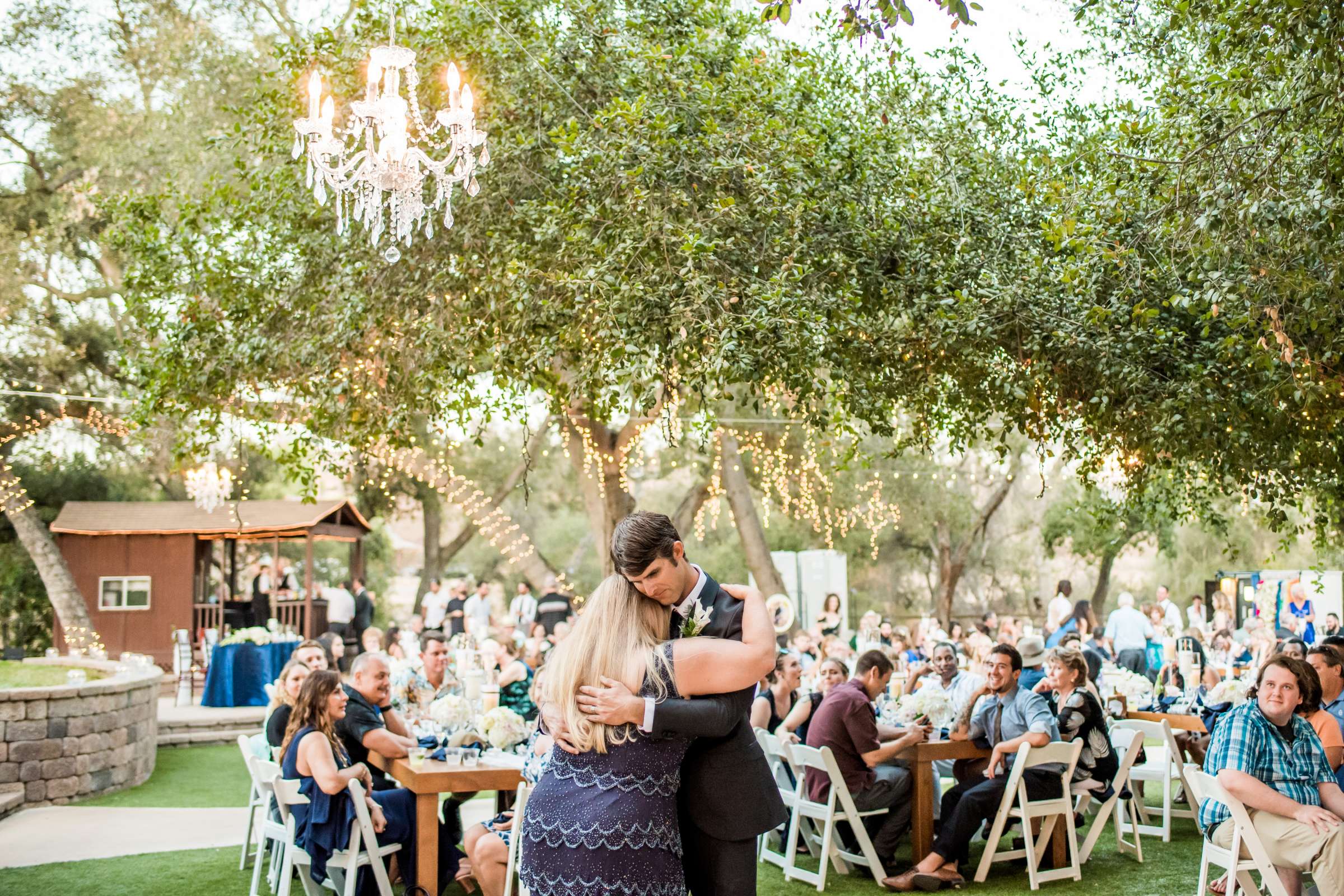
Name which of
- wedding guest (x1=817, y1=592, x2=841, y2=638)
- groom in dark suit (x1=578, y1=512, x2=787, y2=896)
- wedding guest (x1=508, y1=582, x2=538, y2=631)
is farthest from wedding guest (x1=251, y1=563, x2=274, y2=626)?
groom in dark suit (x1=578, y1=512, x2=787, y2=896)

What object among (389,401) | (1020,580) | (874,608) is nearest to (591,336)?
(389,401)

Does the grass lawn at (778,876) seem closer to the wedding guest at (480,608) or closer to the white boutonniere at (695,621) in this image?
the white boutonniere at (695,621)

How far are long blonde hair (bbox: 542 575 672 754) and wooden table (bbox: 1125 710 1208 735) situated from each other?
5696 mm

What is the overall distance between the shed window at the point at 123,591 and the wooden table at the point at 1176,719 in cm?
1546

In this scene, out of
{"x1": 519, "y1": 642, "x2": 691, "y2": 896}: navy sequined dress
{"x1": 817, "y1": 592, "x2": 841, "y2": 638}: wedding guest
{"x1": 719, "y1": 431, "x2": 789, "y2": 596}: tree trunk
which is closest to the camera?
{"x1": 519, "y1": 642, "x2": 691, "y2": 896}: navy sequined dress

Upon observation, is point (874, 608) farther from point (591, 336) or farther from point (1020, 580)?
point (591, 336)

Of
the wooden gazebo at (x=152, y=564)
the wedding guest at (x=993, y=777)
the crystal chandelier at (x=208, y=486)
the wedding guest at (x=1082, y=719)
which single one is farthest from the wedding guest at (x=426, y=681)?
the wooden gazebo at (x=152, y=564)

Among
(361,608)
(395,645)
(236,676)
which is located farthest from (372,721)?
(361,608)

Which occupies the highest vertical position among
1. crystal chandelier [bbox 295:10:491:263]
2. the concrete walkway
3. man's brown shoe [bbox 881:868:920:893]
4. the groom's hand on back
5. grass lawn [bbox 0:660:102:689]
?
crystal chandelier [bbox 295:10:491:263]

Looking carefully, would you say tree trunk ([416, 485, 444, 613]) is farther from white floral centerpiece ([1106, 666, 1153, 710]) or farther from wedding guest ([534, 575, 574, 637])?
white floral centerpiece ([1106, 666, 1153, 710])

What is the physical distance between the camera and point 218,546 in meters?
28.0

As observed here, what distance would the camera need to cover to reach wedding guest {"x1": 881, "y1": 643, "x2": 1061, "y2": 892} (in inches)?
242

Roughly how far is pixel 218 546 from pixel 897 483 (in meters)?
15.7

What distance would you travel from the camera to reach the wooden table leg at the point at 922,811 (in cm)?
641
